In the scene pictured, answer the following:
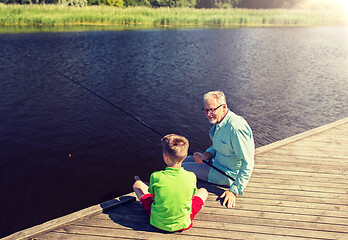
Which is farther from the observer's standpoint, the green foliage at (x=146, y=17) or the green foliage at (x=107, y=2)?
the green foliage at (x=107, y=2)

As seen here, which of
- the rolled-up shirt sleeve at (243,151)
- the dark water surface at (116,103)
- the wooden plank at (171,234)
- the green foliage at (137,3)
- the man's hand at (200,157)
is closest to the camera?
the wooden plank at (171,234)

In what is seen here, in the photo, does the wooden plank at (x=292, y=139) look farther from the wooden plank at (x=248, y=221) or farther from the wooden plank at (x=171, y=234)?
the wooden plank at (x=171, y=234)

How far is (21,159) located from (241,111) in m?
7.48

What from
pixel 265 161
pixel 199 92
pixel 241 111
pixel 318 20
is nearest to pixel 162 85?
pixel 199 92

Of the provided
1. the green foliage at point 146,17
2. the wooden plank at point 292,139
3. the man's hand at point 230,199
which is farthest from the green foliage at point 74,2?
the man's hand at point 230,199

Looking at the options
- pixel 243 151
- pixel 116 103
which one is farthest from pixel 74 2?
pixel 243 151

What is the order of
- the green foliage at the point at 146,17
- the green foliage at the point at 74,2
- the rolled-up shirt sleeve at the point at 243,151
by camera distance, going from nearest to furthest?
the rolled-up shirt sleeve at the point at 243,151 → the green foliage at the point at 146,17 → the green foliage at the point at 74,2

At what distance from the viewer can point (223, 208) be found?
A: 399 cm

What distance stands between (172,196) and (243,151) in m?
1.25

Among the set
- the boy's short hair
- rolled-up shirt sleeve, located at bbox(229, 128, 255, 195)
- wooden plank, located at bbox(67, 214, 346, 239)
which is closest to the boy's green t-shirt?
the boy's short hair

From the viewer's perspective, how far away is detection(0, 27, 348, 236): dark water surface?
6016mm

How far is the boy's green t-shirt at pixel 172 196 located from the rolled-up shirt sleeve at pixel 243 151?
87cm

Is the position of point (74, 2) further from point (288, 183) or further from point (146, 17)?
point (288, 183)

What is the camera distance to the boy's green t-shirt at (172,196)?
315 centimetres
